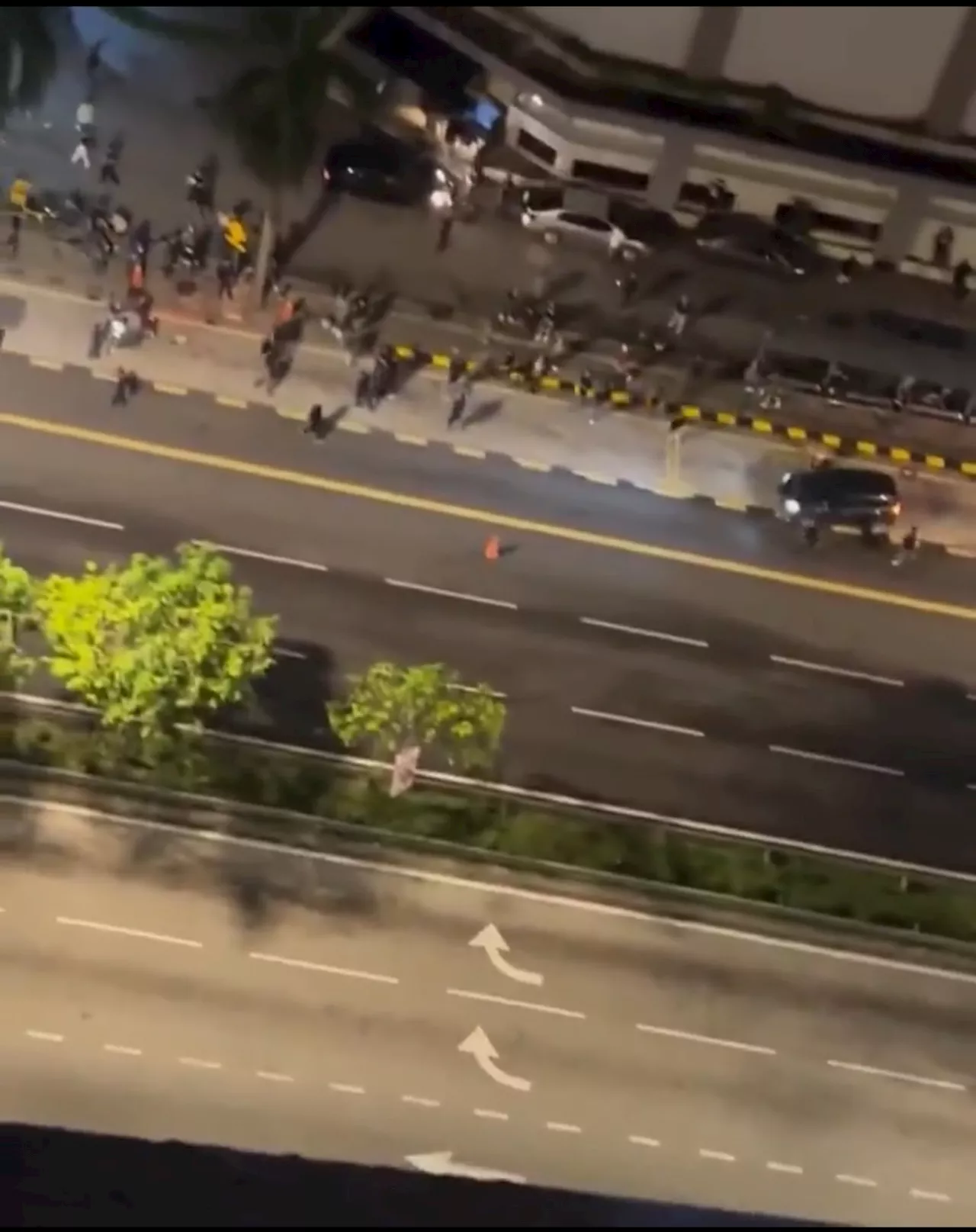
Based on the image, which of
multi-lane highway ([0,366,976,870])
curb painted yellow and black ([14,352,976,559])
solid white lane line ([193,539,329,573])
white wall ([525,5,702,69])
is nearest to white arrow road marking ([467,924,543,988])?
multi-lane highway ([0,366,976,870])

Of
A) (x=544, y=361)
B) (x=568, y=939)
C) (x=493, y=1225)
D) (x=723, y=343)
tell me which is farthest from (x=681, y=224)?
(x=493, y=1225)

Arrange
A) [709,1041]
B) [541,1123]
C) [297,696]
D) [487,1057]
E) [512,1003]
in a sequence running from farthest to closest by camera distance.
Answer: [297,696] → [709,1041] → [512,1003] → [487,1057] → [541,1123]

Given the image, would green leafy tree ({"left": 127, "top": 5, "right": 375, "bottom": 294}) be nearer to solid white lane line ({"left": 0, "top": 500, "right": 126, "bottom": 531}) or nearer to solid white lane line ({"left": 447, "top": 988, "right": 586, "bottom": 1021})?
solid white lane line ({"left": 0, "top": 500, "right": 126, "bottom": 531})

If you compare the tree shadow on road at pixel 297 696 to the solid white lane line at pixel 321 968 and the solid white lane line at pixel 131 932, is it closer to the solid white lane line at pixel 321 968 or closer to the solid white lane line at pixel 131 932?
the solid white lane line at pixel 321 968

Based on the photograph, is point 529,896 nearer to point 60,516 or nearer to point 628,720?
point 628,720

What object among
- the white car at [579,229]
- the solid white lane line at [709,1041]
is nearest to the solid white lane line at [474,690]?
the solid white lane line at [709,1041]

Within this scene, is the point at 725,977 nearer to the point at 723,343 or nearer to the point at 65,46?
the point at 723,343

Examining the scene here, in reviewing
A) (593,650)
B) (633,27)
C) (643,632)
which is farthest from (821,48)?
(593,650)
